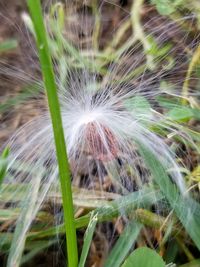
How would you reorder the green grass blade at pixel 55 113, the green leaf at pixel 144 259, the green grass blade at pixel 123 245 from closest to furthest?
the green grass blade at pixel 55 113 < the green leaf at pixel 144 259 < the green grass blade at pixel 123 245

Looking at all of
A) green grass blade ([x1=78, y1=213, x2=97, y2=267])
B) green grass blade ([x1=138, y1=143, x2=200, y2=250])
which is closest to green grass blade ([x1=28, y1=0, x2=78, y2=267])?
green grass blade ([x1=78, y1=213, x2=97, y2=267])

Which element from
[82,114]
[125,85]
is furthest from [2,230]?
[125,85]

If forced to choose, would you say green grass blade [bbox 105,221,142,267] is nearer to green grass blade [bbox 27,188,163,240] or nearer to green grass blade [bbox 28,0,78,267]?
green grass blade [bbox 27,188,163,240]

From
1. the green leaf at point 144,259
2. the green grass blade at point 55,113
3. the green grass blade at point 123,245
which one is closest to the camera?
the green grass blade at point 55,113

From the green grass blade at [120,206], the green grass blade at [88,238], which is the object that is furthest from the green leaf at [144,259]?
the green grass blade at [120,206]

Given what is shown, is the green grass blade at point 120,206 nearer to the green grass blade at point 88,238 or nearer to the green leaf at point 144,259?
the green grass blade at point 88,238

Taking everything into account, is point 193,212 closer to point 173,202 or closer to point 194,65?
point 173,202
